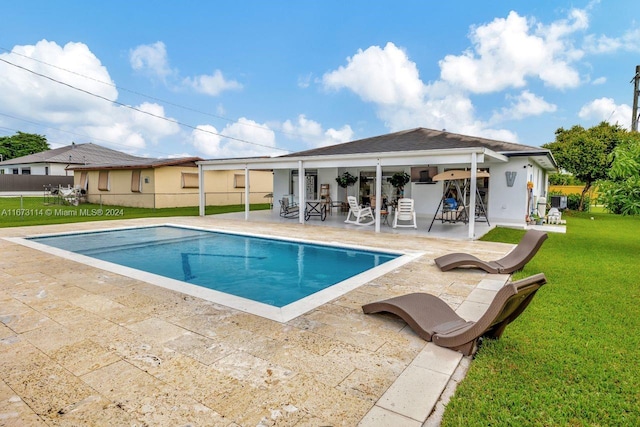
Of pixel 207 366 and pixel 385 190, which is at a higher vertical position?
pixel 385 190

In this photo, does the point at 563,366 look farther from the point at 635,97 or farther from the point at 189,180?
the point at 635,97

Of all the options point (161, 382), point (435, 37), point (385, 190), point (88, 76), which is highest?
point (435, 37)

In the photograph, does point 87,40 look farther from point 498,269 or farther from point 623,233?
point 623,233

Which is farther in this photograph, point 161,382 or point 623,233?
point 623,233

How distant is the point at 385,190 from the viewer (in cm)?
1659

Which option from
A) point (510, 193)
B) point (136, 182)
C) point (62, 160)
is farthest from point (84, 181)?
point (510, 193)

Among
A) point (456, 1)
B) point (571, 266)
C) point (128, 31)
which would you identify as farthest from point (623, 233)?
point (128, 31)

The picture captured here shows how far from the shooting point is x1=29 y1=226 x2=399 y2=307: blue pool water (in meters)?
6.13

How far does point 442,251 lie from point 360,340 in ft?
17.1

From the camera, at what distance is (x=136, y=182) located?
65.4 ft

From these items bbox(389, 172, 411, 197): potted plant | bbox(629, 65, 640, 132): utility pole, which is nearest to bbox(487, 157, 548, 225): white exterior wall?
bbox(389, 172, 411, 197): potted plant

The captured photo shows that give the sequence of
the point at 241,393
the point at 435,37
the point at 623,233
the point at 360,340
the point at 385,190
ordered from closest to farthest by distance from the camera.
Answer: the point at 241,393, the point at 360,340, the point at 623,233, the point at 385,190, the point at 435,37

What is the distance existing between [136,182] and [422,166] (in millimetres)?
14856

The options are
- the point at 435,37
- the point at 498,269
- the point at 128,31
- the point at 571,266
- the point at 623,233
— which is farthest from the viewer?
the point at 128,31
